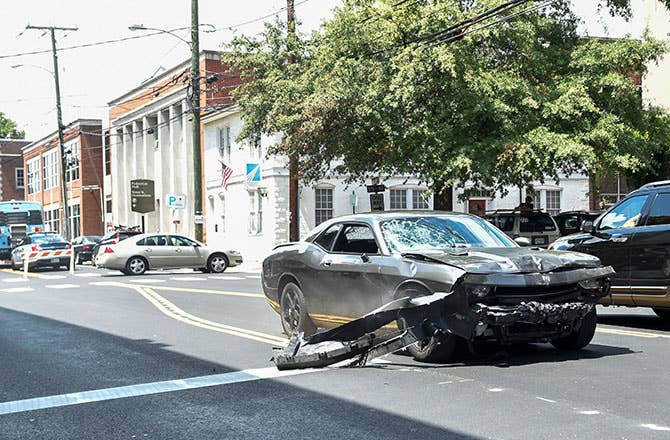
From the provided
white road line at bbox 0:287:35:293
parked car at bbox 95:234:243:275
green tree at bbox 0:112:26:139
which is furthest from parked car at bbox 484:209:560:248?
green tree at bbox 0:112:26:139

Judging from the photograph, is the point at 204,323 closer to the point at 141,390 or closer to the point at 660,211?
the point at 141,390

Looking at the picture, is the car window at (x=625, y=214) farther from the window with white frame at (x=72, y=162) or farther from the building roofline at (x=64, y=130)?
the window with white frame at (x=72, y=162)

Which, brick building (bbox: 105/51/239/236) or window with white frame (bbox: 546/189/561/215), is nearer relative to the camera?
window with white frame (bbox: 546/189/561/215)

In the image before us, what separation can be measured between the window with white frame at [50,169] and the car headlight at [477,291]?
72.6 m

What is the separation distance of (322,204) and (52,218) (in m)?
46.8

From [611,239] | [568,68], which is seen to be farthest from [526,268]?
[568,68]

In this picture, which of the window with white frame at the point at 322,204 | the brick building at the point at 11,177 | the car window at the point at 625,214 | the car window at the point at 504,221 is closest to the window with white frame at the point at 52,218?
the brick building at the point at 11,177

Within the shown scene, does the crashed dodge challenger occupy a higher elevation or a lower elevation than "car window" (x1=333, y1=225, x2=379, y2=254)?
lower

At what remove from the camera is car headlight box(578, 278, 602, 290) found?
27.8ft

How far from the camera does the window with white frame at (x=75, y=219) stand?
71.2m

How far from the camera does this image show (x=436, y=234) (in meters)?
9.51

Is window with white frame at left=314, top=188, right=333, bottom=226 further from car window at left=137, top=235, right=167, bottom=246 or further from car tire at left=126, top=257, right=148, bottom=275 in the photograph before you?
car tire at left=126, top=257, right=148, bottom=275

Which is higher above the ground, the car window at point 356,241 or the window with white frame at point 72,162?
the window with white frame at point 72,162

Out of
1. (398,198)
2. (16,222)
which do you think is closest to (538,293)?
(398,198)
